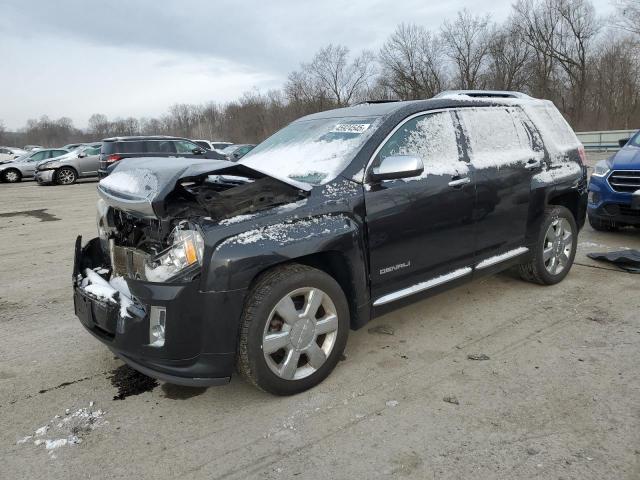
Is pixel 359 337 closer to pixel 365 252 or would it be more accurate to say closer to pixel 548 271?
pixel 365 252

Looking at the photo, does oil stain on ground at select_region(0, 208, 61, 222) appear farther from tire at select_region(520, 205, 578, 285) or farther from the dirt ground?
tire at select_region(520, 205, 578, 285)

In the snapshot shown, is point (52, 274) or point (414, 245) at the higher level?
point (414, 245)

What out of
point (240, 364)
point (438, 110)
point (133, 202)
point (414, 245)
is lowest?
point (240, 364)

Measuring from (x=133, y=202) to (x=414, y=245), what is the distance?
73.9 inches

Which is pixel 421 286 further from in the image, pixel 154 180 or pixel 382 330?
pixel 154 180

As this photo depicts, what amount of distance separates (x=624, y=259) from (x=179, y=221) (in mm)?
4917

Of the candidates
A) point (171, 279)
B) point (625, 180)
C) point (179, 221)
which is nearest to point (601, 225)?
point (625, 180)

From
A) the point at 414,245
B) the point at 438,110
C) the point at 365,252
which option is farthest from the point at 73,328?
the point at 438,110

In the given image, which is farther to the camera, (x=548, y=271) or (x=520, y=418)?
(x=548, y=271)

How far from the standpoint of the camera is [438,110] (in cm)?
381

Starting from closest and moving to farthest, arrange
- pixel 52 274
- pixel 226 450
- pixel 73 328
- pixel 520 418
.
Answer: pixel 226 450 < pixel 520 418 < pixel 73 328 < pixel 52 274

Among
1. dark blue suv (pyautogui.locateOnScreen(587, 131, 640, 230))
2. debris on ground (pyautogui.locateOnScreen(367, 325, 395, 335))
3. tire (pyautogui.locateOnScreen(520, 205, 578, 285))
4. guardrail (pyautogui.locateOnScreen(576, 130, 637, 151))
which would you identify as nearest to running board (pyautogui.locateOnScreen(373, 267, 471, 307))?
debris on ground (pyautogui.locateOnScreen(367, 325, 395, 335))

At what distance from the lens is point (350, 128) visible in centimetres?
360

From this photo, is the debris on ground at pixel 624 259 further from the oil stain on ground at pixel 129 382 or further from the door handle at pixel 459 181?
the oil stain on ground at pixel 129 382
